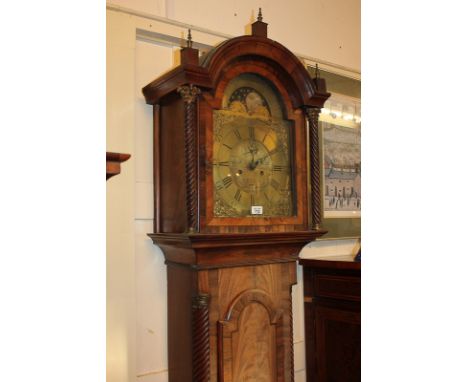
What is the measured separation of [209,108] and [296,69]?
53cm

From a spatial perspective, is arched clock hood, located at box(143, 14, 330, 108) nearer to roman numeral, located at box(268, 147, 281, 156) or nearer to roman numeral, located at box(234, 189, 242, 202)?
roman numeral, located at box(268, 147, 281, 156)

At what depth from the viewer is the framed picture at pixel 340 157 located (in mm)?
3070

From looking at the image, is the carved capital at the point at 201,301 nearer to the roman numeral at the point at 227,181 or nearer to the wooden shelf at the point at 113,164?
the roman numeral at the point at 227,181

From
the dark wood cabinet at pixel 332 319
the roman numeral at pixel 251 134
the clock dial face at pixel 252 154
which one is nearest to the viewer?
the clock dial face at pixel 252 154

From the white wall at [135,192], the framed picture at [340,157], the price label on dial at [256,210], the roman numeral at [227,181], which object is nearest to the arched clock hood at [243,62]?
the white wall at [135,192]

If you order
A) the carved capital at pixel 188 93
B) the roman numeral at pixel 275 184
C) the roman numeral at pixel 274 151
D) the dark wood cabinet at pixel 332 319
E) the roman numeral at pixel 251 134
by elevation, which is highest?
the carved capital at pixel 188 93

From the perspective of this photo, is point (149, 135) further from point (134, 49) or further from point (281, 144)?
point (281, 144)

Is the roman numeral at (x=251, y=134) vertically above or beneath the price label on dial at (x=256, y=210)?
above

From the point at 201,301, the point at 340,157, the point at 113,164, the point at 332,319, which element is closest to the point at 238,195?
the point at 201,301

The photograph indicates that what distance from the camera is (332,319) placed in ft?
8.85

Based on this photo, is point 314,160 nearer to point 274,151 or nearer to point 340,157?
point 274,151

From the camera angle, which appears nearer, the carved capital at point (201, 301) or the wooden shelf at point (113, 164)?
the wooden shelf at point (113, 164)
